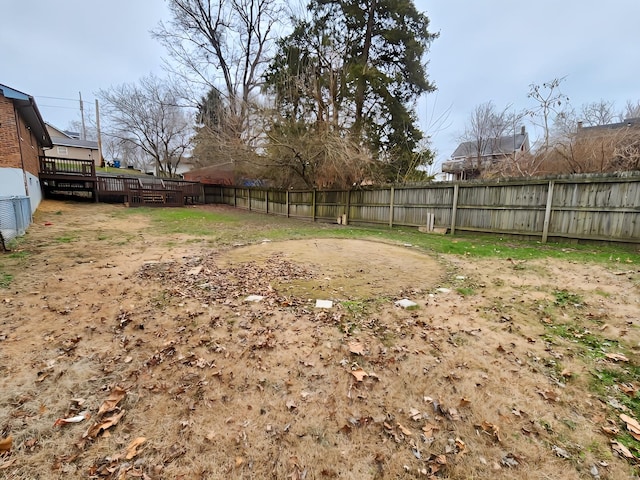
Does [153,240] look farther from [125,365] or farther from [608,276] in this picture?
[608,276]

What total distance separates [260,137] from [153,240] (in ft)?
22.7

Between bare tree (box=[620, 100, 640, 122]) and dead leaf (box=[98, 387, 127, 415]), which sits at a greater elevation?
bare tree (box=[620, 100, 640, 122])

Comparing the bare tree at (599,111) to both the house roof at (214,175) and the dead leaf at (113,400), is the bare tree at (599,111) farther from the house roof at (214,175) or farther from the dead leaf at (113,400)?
the house roof at (214,175)

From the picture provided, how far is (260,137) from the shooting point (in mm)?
12156

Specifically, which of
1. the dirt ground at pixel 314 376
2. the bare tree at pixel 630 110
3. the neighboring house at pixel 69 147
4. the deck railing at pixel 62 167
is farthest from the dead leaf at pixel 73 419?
the neighboring house at pixel 69 147

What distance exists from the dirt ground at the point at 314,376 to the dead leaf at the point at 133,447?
0.08 feet

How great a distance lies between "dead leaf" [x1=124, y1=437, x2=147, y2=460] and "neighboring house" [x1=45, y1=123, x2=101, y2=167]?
112ft

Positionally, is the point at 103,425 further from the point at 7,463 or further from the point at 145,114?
the point at 145,114

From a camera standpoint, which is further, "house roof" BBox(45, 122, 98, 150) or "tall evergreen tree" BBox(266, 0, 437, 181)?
"house roof" BBox(45, 122, 98, 150)

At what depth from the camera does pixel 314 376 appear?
2238 millimetres

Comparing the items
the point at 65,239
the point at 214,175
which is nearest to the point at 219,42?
the point at 214,175

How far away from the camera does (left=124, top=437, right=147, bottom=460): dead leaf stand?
5.24ft

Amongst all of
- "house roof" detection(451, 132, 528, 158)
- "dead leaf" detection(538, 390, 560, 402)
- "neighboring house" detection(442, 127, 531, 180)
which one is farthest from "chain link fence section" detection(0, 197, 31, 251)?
"house roof" detection(451, 132, 528, 158)

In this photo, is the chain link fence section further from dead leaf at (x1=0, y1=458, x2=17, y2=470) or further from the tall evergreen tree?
the tall evergreen tree
